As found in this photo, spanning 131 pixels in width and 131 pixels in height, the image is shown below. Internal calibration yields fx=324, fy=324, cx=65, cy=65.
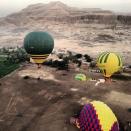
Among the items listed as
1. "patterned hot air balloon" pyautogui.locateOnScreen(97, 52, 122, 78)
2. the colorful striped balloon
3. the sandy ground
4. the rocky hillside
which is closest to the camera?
the colorful striped balloon

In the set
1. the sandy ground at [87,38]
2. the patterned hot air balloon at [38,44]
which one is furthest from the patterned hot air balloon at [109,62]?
the sandy ground at [87,38]

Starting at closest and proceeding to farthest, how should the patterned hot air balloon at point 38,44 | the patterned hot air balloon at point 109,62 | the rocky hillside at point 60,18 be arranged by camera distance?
the patterned hot air balloon at point 109,62, the patterned hot air balloon at point 38,44, the rocky hillside at point 60,18

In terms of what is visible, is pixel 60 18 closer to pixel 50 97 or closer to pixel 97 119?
pixel 50 97

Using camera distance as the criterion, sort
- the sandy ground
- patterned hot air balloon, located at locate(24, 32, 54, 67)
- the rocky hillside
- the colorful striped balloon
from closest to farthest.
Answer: the colorful striped balloon
patterned hot air balloon, located at locate(24, 32, 54, 67)
the sandy ground
the rocky hillside

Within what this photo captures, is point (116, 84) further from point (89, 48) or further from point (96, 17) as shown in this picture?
point (96, 17)

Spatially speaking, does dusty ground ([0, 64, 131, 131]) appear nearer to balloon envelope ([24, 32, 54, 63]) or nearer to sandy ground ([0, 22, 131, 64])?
balloon envelope ([24, 32, 54, 63])

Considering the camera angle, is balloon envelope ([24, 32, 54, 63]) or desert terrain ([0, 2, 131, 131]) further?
balloon envelope ([24, 32, 54, 63])

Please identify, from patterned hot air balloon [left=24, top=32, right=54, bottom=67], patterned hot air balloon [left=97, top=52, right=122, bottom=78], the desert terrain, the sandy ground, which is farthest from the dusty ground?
the sandy ground

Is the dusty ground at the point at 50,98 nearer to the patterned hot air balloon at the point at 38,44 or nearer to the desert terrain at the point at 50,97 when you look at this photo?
the desert terrain at the point at 50,97

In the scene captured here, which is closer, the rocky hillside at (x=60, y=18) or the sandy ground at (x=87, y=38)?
the sandy ground at (x=87, y=38)
